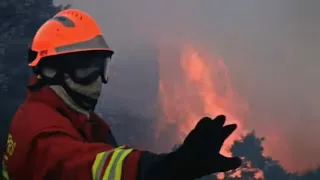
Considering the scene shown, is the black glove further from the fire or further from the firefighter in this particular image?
the fire

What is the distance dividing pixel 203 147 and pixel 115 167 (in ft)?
0.50

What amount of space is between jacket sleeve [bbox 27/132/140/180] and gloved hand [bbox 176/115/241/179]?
0.09 m

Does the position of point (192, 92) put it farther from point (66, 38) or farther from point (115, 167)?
point (115, 167)

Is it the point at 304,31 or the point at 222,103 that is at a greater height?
the point at 304,31

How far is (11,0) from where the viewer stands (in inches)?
156

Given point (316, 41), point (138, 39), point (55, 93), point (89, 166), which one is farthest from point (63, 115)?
point (316, 41)

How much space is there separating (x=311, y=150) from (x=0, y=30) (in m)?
2.26

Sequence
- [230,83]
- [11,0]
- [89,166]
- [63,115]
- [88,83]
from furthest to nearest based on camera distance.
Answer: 1. [11,0]
2. [230,83]
3. [88,83]
4. [63,115]
5. [89,166]

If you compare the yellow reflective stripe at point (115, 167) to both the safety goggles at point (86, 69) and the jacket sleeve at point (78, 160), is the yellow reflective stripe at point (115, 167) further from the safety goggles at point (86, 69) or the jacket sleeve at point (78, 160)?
the safety goggles at point (86, 69)

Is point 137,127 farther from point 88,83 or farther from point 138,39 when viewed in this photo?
point 88,83

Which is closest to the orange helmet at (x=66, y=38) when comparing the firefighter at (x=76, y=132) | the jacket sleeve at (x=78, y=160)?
the firefighter at (x=76, y=132)

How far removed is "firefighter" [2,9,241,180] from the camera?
3.06 ft

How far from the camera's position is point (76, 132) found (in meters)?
1.13

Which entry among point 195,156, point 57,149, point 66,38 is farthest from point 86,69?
point 195,156
